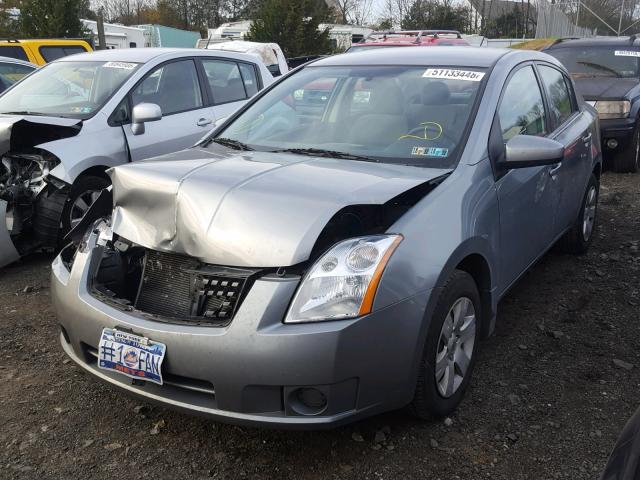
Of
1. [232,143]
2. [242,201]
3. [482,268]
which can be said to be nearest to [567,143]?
A: [482,268]

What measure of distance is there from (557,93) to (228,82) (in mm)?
3529

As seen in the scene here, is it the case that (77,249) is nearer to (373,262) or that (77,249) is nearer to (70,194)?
(373,262)

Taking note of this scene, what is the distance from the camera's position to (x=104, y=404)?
3.09m

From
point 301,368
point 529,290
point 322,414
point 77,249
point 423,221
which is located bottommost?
point 529,290

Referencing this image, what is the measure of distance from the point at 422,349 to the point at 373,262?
41 centimetres

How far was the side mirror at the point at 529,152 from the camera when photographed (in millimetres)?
3201

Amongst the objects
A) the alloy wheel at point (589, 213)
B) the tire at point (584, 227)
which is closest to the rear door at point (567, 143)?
the tire at point (584, 227)

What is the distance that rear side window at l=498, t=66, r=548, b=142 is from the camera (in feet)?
11.6

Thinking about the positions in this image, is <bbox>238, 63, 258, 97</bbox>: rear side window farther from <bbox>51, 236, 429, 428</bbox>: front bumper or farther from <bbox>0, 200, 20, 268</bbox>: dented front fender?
<bbox>51, 236, 429, 428</bbox>: front bumper

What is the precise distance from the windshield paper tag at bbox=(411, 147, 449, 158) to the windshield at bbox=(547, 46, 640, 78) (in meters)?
6.58

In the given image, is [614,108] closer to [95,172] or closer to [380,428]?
[95,172]

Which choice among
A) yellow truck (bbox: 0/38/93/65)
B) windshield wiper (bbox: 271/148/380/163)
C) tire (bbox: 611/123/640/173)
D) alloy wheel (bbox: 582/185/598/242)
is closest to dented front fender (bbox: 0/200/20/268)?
windshield wiper (bbox: 271/148/380/163)

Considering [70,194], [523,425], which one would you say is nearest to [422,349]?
[523,425]

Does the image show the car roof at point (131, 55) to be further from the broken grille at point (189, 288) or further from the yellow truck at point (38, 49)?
the yellow truck at point (38, 49)
